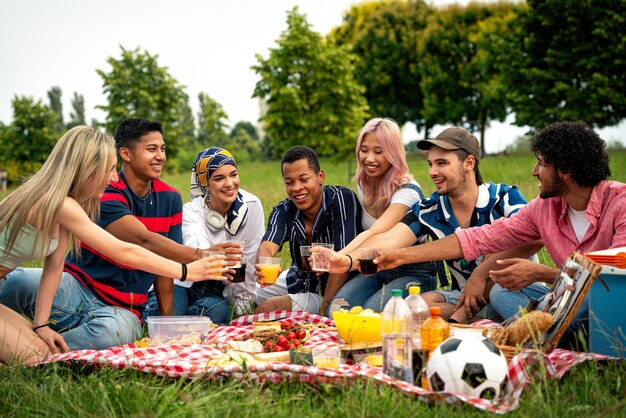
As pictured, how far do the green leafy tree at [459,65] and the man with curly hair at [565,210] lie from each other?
33621 millimetres

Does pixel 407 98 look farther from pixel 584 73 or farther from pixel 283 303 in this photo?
pixel 283 303

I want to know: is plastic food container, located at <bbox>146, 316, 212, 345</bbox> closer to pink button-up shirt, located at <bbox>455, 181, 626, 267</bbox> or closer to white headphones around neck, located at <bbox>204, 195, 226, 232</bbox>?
white headphones around neck, located at <bbox>204, 195, 226, 232</bbox>

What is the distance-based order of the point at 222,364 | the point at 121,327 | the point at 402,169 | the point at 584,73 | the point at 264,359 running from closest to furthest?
the point at 222,364
the point at 264,359
the point at 121,327
the point at 402,169
the point at 584,73

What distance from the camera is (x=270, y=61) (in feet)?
94.0

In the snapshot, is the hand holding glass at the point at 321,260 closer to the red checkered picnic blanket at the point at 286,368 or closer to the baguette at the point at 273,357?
the red checkered picnic blanket at the point at 286,368

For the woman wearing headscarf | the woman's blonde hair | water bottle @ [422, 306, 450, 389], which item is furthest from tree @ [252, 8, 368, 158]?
water bottle @ [422, 306, 450, 389]

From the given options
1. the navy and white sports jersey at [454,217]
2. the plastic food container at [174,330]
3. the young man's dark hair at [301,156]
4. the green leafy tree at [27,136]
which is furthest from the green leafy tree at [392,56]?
the plastic food container at [174,330]

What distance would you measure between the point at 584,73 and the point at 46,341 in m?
27.0

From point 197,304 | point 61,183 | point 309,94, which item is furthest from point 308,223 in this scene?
point 309,94

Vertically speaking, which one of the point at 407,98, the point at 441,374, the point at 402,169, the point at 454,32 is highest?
the point at 454,32

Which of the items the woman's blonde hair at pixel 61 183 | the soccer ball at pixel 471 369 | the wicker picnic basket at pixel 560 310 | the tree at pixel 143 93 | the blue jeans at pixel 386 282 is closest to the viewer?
the soccer ball at pixel 471 369

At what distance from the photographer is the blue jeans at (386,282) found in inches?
248

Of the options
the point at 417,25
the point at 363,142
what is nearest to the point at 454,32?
the point at 417,25

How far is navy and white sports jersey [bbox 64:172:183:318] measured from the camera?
229 inches
